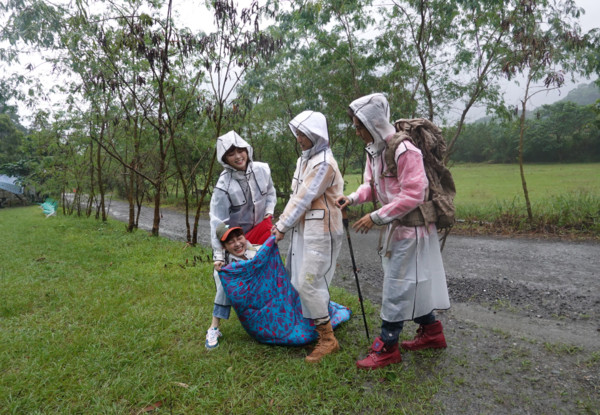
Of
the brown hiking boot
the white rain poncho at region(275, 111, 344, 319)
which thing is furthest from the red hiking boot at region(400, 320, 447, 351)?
the white rain poncho at region(275, 111, 344, 319)

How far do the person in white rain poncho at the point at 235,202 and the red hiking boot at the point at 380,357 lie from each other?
1270 mm

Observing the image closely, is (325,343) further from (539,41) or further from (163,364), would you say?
(539,41)

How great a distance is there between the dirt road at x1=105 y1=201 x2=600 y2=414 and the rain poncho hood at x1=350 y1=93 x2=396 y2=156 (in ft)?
5.80

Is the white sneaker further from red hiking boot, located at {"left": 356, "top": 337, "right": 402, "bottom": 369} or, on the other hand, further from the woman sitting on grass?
red hiking boot, located at {"left": 356, "top": 337, "right": 402, "bottom": 369}

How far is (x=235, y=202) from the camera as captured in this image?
314cm

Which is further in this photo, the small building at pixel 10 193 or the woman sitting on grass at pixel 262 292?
the small building at pixel 10 193

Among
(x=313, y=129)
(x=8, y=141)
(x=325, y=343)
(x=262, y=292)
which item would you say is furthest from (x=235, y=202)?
(x=8, y=141)

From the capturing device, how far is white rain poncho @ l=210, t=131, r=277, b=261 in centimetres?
307

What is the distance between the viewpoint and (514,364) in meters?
2.68

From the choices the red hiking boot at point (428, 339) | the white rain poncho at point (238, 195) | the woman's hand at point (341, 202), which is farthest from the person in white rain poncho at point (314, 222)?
the red hiking boot at point (428, 339)

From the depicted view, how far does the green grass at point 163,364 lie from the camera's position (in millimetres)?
2355

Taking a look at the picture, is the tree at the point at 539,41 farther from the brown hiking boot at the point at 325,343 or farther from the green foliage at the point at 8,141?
the green foliage at the point at 8,141

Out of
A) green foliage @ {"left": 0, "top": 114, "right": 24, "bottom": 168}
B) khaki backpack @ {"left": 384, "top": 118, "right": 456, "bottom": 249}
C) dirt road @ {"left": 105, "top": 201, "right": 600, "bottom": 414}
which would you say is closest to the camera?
dirt road @ {"left": 105, "top": 201, "right": 600, "bottom": 414}

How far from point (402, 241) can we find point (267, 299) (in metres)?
1.21
